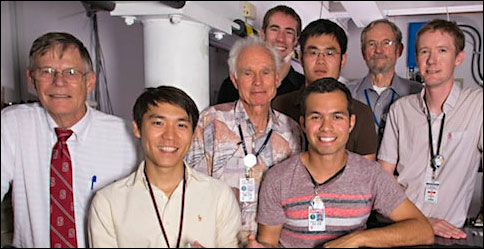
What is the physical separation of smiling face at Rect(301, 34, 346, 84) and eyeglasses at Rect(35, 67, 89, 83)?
83 centimetres

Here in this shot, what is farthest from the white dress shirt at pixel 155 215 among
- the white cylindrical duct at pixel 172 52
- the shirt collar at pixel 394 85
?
the shirt collar at pixel 394 85

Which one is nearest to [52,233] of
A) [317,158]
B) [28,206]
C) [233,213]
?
[28,206]

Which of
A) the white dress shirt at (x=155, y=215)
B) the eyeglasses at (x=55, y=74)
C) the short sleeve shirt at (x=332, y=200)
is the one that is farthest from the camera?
the short sleeve shirt at (x=332, y=200)

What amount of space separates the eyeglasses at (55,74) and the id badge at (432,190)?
120cm

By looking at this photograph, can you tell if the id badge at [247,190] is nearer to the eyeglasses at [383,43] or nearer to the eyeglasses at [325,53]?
the eyeglasses at [325,53]

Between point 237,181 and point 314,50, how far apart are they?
1.84 feet

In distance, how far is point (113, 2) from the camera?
0.96 m

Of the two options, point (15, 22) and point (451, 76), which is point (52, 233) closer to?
point (15, 22)

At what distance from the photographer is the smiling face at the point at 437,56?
4.58ft

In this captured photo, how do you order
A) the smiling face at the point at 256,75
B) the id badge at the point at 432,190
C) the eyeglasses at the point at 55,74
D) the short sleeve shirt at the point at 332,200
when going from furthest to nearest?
the id badge at the point at 432,190, the smiling face at the point at 256,75, the short sleeve shirt at the point at 332,200, the eyeglasses at the point at 55,74

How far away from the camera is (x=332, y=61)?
1560 mm

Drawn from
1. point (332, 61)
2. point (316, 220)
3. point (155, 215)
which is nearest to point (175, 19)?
point (332, 61)

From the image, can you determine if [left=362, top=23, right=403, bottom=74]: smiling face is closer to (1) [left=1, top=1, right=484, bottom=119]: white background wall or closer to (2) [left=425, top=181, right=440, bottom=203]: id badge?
(1) [left=1, top=1, right=484, bottom=119]: white background wall

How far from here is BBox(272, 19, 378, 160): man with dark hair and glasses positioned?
150 centimetres
